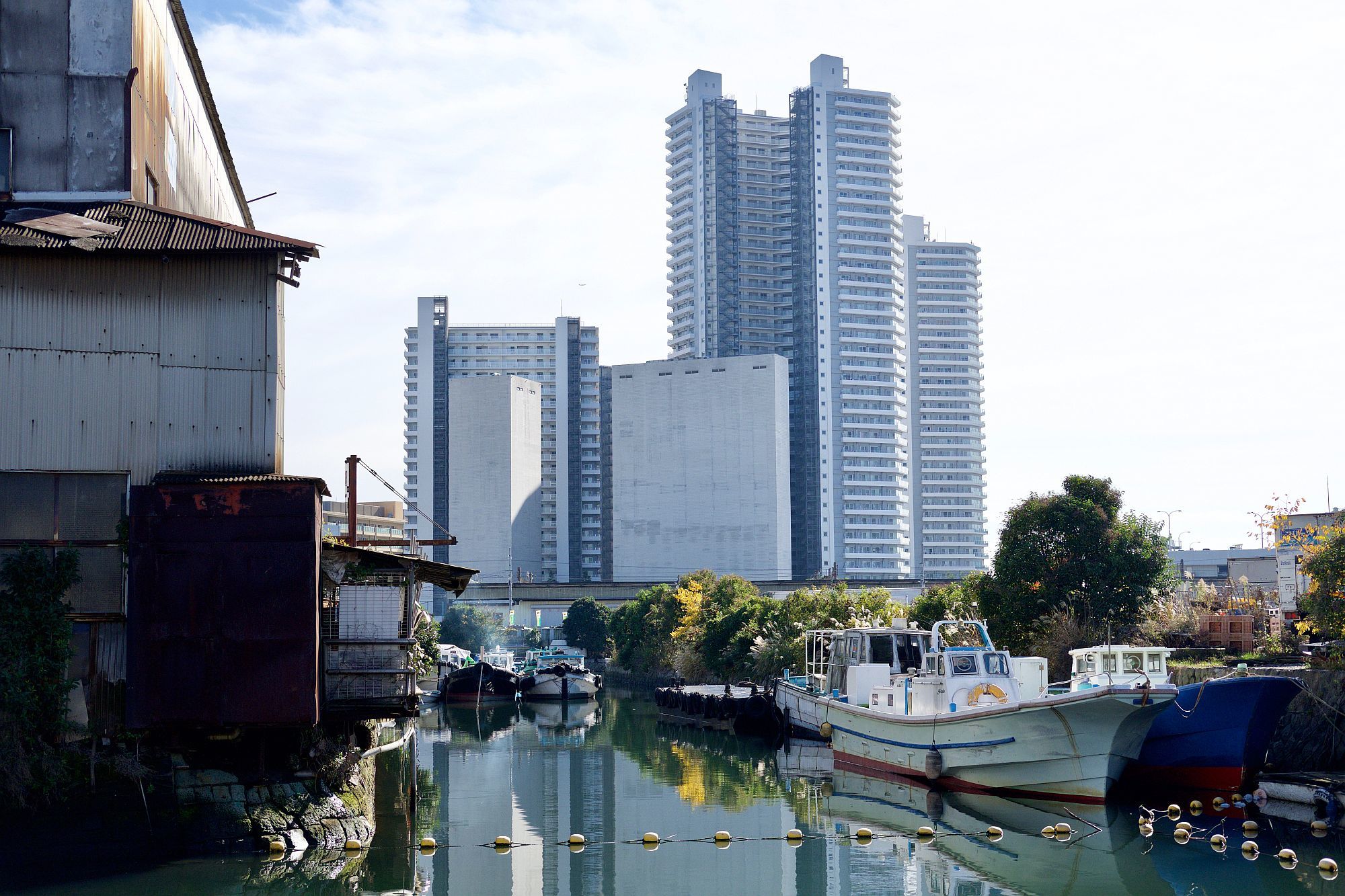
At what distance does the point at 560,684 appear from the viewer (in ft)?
219

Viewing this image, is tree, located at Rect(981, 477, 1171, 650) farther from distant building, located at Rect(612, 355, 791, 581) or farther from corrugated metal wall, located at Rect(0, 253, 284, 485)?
distant building, located at Rect(612, 355, 791, 581)

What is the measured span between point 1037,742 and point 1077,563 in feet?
39.3

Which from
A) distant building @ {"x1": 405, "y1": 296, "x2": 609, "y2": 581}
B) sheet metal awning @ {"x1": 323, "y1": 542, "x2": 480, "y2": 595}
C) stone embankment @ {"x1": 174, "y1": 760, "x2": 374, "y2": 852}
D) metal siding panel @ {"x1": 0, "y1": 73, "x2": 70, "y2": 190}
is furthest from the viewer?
distant building @ {"x1": 405, "y1": 296, "x2": 609, "y2": 581}

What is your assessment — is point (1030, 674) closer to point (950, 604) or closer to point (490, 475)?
point (950, 604)

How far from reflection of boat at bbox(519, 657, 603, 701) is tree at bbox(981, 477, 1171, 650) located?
32423 millimetres

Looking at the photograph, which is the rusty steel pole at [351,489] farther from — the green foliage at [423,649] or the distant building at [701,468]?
the distant building at [701,468]

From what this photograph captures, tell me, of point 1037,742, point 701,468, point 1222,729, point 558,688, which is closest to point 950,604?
point 1037,742

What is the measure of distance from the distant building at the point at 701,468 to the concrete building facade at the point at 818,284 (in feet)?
38.2

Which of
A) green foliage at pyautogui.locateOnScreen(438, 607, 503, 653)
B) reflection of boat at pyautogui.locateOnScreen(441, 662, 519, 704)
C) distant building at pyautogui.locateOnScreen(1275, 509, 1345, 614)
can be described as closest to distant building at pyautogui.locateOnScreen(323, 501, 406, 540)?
green foliage at pyautogui.locateOnScreen(438, 607, 503, 653)

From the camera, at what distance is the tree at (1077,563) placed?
121ft

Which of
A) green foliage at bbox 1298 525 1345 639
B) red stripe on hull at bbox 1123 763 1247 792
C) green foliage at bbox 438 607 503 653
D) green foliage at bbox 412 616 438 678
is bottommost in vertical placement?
green foliage at bbox 438 607 503 653

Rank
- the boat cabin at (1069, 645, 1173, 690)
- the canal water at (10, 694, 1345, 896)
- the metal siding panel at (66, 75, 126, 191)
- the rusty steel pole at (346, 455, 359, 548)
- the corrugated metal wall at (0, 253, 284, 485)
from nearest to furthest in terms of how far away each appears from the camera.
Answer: the canal water at (10, 694, 1345, 896) → the corrugated metal wall at (0, 253, 284, 485) → the metal siding panel at (66, 75, 126, 191) → the rusty steel pole at (346, 455, 359, 548) → the boat cabin at (1069, 645, 1173, 690)

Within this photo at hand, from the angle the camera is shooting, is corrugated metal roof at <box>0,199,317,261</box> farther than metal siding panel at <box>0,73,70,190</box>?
No

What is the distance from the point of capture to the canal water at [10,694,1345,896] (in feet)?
65.4
